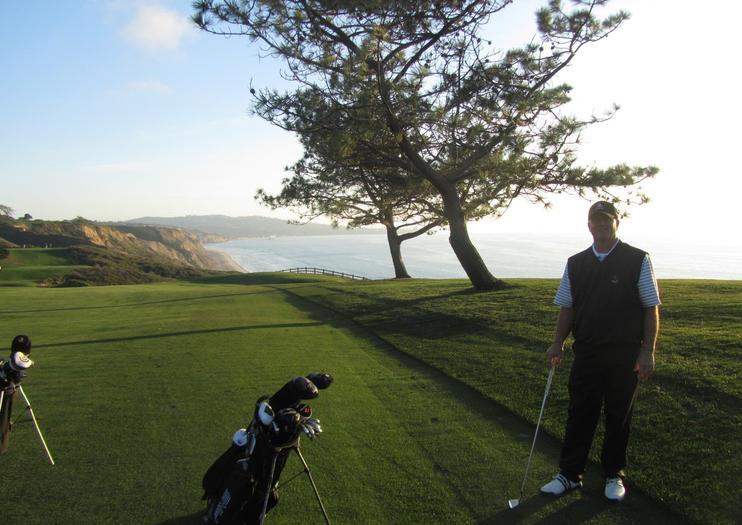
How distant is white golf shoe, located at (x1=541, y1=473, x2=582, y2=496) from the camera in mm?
4137

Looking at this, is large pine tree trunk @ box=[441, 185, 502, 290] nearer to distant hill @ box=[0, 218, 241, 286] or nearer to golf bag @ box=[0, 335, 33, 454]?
golf bag @ box=[0, 335, 33, 454]

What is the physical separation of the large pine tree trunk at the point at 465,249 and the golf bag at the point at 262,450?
14.5m

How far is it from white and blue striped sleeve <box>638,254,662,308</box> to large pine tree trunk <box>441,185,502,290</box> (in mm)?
13259

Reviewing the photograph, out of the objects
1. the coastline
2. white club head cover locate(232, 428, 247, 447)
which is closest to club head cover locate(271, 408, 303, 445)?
white club head cover locate(232, 428, 247, 447)

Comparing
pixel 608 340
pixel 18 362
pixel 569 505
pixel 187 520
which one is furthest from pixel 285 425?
pixel 18 362

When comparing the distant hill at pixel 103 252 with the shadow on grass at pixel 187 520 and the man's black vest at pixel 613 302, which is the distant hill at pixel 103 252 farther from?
the man's black vest at pixel 613 302

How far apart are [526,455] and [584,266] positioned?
2.01m

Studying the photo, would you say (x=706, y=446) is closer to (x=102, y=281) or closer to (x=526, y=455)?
(x=526, y=455)

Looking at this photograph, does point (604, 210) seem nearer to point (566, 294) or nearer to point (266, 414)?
point (566, 294)

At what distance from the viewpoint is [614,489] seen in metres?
4.09

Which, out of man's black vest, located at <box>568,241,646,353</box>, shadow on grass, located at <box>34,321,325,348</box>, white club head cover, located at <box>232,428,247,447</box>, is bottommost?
shadow on grass, located at <box>34,321,325,348</box>

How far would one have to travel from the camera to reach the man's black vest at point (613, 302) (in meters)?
3.98

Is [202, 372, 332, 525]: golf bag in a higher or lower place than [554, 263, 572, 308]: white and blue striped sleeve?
lower

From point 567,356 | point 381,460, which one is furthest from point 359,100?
point 381,460
